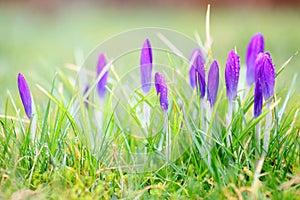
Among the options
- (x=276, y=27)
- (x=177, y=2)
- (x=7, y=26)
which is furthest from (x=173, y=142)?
(x=177, y=2)

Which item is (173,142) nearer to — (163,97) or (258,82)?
(163,97)

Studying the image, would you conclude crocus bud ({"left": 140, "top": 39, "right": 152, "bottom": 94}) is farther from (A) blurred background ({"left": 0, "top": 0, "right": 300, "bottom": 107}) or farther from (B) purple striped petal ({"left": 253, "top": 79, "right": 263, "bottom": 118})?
(A) blurred background ({"left": 0, "top": 0, "right": 300, "bottom": 107})

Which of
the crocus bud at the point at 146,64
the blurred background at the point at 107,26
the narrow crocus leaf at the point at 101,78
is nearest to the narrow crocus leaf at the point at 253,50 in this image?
the crocus bud at the point at 146,64

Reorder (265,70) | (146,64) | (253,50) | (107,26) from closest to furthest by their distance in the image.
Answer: (265,70) < (146,64) < (253,50) < (107,26)

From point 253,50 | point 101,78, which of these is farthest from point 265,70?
Result: point 101,78

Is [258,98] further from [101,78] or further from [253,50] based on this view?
[101,78]

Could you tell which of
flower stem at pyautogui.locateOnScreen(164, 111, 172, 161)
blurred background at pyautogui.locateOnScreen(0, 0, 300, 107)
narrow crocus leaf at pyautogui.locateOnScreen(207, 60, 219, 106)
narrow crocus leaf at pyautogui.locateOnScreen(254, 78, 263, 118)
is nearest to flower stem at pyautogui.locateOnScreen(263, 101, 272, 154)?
narrow crocus leaf at pyautogui.locateOnScreen(254, 78, 263, 118)
